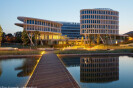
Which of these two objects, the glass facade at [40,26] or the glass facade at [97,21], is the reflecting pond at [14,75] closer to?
the glass facade at [40,26]

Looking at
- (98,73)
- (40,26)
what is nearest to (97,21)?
(40,26)

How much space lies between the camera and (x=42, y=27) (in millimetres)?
73062

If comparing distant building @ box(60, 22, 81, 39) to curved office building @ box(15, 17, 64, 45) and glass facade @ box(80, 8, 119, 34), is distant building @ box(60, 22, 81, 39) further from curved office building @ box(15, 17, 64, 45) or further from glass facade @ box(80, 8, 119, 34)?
glass facade @ box(80, 8, 119, 34)

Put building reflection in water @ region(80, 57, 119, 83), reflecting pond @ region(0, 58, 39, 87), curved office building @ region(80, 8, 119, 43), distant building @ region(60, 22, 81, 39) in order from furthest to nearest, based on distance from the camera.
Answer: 1. distant building @ region(60, 22, 81, 39)
2. curved office building @ region(80, 8, 119, 43)
3. building reflection in water @ region(80, 57, 119, 83)
4. reflecting pond @ region(0, 58, 39, 87)

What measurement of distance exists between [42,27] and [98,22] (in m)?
33.1

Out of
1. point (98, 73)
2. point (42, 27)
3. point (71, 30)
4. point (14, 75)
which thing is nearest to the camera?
point (14, 75)

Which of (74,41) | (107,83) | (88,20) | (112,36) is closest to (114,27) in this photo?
Answer: (112,36)

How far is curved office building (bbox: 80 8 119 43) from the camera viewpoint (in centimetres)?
7875

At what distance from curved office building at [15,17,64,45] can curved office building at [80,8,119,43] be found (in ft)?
52.8

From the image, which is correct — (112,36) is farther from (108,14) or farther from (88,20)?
(88,20)

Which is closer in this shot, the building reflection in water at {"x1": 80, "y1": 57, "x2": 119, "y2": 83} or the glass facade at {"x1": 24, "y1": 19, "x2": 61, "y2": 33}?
the building reflection in water at {"x1": 80, "y1": 57, "x2": 119, "y2": 83}

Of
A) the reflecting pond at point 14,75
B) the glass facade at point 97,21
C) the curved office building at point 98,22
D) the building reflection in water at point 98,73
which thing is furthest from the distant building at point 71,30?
the reflecting pond at point 14,75

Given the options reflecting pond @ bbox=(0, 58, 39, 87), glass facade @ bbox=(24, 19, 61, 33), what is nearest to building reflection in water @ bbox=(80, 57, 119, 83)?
Answer: reflecting pond @ bbox=(0, 58, 39, 87)

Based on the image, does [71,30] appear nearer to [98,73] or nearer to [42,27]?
[42,27]
